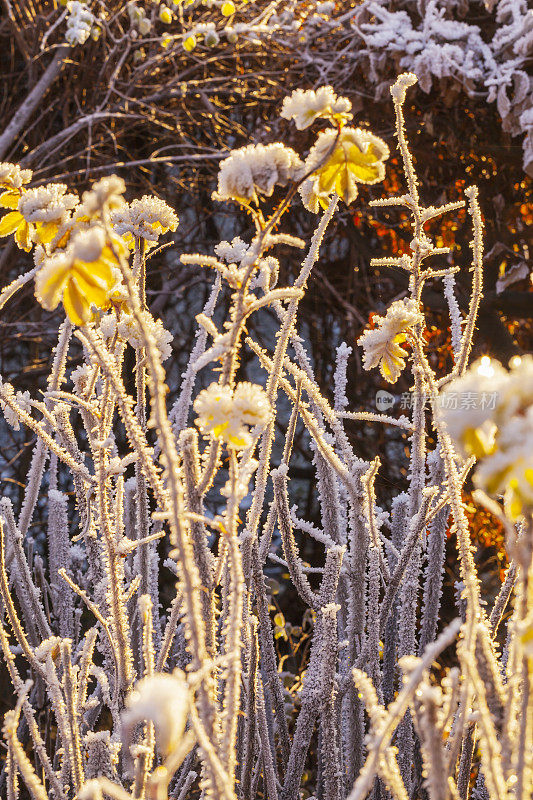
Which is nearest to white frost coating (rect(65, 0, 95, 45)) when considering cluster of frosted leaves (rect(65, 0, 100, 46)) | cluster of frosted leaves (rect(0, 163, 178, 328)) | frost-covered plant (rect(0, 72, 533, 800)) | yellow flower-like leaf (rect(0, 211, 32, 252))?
cluster of frosted leaves (rect(65, 0, 100, 46))

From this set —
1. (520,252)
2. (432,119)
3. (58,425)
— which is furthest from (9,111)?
(58,425)

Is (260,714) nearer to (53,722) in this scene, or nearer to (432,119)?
(53,722)

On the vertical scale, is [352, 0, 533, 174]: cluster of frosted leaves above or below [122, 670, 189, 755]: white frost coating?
above

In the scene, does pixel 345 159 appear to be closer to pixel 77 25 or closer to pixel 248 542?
pixel 248 542

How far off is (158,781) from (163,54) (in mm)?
2621

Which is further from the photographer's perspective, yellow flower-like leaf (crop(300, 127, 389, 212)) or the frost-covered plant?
yellow flower-like leaf (crop(300, 127, 389, 212))

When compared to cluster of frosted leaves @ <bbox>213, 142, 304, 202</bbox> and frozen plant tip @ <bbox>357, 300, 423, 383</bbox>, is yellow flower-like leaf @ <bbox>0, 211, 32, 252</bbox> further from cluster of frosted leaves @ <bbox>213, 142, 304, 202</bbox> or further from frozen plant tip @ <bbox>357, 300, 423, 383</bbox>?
frozen plant tip @ <bbox>357, 300, 423, 383</bbox>

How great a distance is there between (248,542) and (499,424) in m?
0.60

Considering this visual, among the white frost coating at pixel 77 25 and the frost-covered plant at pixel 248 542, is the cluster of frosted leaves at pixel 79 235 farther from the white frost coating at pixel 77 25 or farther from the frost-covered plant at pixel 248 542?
the white frost coating at pixel 77 25

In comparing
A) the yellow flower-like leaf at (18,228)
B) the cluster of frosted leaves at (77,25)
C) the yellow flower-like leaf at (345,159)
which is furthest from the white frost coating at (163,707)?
the cluster of frosted leaves at (77,25)

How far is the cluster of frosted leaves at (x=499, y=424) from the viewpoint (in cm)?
34

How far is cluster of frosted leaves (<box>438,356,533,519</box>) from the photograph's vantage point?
13.4 inches

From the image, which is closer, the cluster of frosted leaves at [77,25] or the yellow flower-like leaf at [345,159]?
the yellow flower-like leaf at [345,159]

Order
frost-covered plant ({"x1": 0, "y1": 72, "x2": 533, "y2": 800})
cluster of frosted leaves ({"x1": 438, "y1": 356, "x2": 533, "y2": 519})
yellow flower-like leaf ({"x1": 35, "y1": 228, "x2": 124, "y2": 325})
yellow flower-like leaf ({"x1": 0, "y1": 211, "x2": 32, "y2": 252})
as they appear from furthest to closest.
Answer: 1. yellow flower-like leaf ({"x1": 0, "y1": 211, "x2": 32, "y2": 252})
2. yellow flower-like leaf ({"x1": 35, "y1": 228, "x2": 124, "y2": 325})
3. frost-covered plant ({"x1": 0, "y1": 72, "x2": 533, "y2": 800})
4. cluster of frosted leaves ({"x1": 438, "y1": 356, "x2": 533, "y2": 519})
